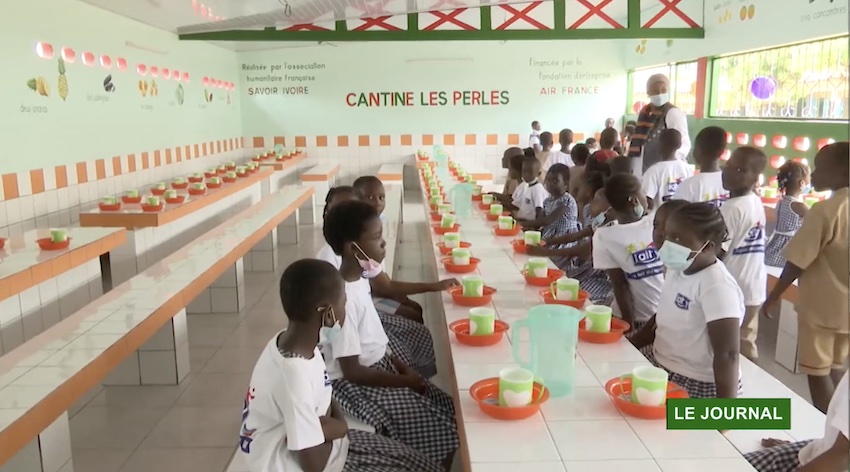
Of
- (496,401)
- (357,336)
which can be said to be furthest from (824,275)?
(357,336)

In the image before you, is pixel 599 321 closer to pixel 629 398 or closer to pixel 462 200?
pixel 629 398

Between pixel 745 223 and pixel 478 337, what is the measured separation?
1723 millimetres

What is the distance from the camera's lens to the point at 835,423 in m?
1.46

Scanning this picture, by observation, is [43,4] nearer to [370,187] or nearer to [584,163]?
[370,187]

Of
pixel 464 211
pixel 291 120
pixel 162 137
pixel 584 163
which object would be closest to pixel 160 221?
pixel 464 211

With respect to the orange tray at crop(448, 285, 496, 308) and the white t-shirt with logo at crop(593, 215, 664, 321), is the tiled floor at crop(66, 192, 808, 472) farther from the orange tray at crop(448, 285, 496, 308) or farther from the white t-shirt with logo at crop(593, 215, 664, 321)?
the white t-shirt with logo at crop(593, 215, 664, 321)

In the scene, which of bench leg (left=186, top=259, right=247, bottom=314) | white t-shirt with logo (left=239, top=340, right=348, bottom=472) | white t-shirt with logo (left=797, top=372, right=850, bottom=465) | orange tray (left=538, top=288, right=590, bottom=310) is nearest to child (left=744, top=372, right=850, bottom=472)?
white t-shirt with logo (left=797, top=372, right=850, bottom=465)

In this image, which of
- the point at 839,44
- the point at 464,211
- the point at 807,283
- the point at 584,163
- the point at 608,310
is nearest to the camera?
the point at 608,310

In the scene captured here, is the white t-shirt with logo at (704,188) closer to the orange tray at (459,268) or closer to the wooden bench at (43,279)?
the orange tray at (459,268)

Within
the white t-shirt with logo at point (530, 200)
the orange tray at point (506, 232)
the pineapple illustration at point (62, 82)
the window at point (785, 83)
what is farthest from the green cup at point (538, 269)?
the pineapple illustration at point (62, 82)

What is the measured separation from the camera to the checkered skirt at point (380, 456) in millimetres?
1980

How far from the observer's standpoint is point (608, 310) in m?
2.25

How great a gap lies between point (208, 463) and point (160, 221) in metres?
2.51

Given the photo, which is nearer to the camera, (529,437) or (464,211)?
(529,437)
